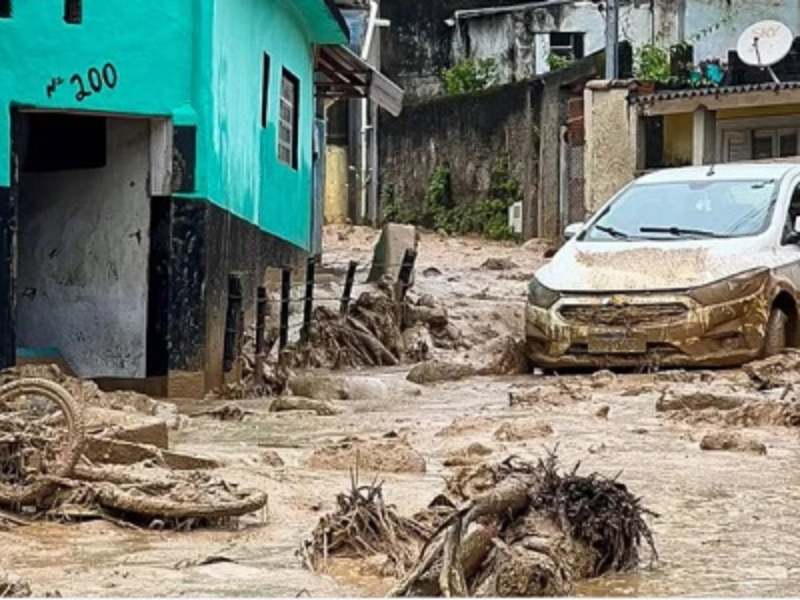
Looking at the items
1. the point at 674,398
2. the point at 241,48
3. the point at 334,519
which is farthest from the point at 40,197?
the point at 334,519

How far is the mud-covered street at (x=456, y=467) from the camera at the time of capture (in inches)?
200

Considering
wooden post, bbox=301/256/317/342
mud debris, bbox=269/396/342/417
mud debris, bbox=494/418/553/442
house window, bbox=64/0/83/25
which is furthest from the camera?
wooden post, bbox=301/256/317/342

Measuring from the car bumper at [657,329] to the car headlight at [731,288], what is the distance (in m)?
0.04

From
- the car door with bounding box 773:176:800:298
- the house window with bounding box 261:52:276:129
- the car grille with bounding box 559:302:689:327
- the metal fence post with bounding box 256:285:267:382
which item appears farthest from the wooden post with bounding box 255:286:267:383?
the car door with bounding box 773:176:800:298

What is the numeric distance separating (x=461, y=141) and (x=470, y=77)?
331 centimetres

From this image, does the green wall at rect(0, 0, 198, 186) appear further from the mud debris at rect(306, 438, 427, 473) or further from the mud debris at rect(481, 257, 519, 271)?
the mud debris at rect(481, 257, 519, 271)

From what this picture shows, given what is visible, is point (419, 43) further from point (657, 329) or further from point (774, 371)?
point (774, 371)

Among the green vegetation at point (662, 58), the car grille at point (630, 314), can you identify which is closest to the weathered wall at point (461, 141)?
the green vegetation at point (662, 58)

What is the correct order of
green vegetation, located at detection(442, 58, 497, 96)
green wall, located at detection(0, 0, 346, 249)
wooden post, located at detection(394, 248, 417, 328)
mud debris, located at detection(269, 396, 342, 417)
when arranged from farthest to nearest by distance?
green vegetation, located at detection(442, 58, 497, 96) → wooden post, located at detection(394, 248, 417, 328) → green wall, located at detection(0, 0, 346, 249) → mud debris, located at detection(269, 396, 342, 417)

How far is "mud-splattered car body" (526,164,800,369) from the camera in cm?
1276

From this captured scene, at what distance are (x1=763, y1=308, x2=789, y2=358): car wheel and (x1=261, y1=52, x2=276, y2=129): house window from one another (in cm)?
494

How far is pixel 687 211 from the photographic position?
1380 cm

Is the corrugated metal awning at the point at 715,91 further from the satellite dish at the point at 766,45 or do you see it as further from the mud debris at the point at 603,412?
the mud debris at the point at 603,412

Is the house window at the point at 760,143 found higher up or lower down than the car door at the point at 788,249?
higher up
